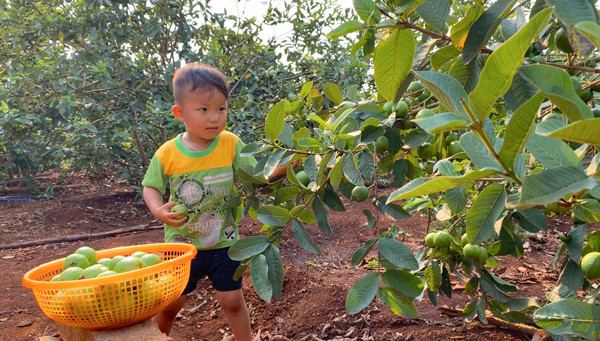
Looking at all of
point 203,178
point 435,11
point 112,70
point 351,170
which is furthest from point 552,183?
point 112,70

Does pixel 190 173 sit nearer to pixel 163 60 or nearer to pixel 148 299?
pixel 148 299

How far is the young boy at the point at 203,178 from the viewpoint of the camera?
195 centimetres

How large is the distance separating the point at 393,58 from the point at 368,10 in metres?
0.11

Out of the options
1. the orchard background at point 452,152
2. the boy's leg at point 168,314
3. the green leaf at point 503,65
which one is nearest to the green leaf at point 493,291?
the orchard background at point 452,152

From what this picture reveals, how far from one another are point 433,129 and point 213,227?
168 cm

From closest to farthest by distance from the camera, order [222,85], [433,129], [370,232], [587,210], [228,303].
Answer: [433,129]
[587,210]
[222,85]
[228,303]
[370,232]

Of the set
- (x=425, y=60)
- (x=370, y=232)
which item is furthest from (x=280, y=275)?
(x=370, y=232)

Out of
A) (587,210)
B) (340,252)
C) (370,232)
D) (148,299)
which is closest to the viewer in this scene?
(587,210)

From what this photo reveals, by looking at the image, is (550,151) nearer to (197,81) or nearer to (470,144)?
(470,144)

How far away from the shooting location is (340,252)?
4094 millimetres

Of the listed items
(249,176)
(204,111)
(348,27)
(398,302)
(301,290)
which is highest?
(348,27)

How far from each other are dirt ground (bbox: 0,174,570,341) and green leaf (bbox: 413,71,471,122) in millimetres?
1933

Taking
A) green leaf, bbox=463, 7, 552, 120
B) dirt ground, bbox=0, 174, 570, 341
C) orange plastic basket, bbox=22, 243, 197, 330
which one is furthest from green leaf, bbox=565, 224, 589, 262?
dirt ground, bbox=0, 174, 570, 341

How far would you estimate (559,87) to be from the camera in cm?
55
